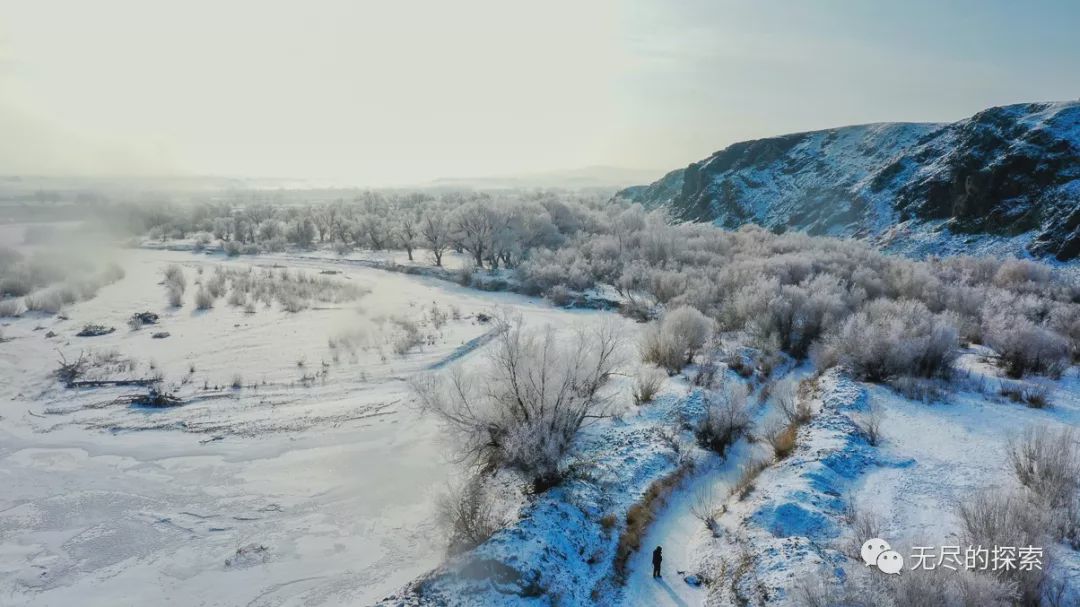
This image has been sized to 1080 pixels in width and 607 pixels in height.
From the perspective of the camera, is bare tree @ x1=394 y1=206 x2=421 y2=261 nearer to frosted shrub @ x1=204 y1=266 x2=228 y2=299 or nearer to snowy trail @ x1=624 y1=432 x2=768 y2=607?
frosted shrub @ x1=204 y1=266 x2=228 y2=299

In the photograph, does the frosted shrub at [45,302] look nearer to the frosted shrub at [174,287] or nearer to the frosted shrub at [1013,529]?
the frosted shrub at [174,287]

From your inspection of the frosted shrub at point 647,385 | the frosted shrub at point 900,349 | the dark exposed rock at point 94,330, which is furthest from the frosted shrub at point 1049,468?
the dark exposed rock at point 94,330

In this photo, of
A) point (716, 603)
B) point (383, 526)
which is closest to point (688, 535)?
point (716, 603)

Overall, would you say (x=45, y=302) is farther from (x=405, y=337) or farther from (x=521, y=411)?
(x=521, y=411)

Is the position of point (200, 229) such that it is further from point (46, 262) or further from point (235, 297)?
point (235, 297)

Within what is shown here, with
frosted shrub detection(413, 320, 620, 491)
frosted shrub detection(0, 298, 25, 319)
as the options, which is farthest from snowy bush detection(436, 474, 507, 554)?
frosted shrub detection(0, 298, 25, 319)

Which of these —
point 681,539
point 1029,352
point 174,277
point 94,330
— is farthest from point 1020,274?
point 174,277
